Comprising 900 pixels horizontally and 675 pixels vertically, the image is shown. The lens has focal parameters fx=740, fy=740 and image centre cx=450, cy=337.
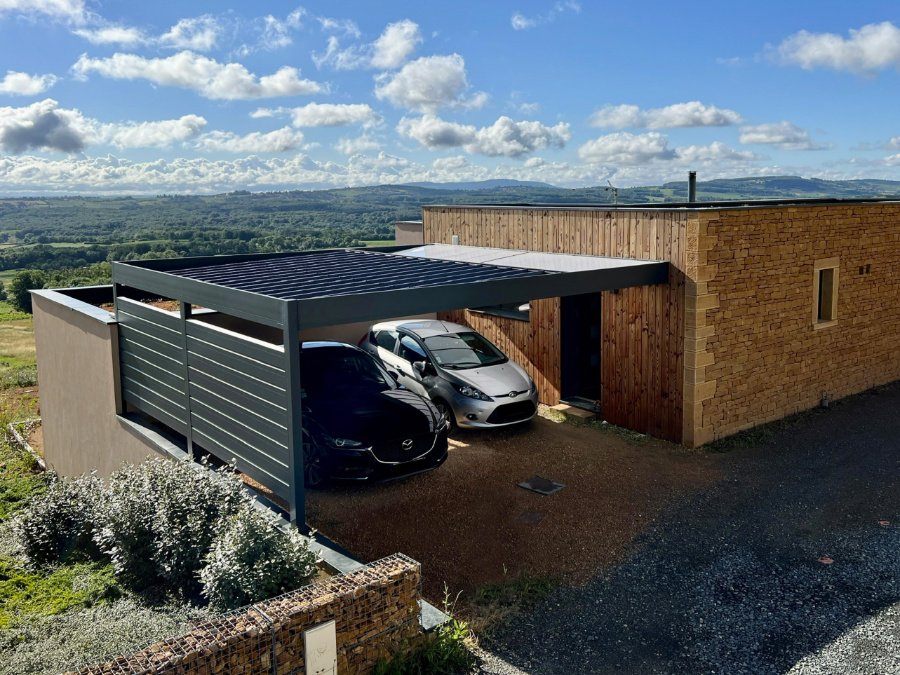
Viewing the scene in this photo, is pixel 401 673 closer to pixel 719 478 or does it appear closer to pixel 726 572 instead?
pixel 726 572

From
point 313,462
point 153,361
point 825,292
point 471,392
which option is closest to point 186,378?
point 153,361

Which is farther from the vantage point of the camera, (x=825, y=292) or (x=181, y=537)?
(x=825, y=292)

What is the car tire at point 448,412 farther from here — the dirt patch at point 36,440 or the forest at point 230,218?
the forest at point 230,218

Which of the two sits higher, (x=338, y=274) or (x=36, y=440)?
(x=338, y=274)

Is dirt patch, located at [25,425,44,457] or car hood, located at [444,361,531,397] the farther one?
dirt patch, located at [25,425,44,457]

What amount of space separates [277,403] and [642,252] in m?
6.42

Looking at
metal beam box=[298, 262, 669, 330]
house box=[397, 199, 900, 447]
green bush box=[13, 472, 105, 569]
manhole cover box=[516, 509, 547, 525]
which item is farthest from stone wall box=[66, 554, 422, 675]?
house box=[397, 199, 900, 447]

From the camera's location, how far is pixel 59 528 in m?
8.10

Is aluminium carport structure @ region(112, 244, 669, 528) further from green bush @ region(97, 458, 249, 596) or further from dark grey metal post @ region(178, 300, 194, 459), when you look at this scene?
green bush @ region(97, 458, 249, 596)

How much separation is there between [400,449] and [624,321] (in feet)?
15.0

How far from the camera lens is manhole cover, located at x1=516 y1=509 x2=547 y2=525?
8.30 m

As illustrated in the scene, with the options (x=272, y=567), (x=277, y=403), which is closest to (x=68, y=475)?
(x=277, y=403)

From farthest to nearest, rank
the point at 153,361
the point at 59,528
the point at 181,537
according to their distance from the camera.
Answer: the point at 153,361 → the point at 59,528 → the point at 181,537

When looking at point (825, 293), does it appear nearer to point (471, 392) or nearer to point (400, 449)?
point (471, 392)
